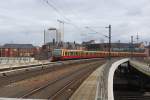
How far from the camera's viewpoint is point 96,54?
122m

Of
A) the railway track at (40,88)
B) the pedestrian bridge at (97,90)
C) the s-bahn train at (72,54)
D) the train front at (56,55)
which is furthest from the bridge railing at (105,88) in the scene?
the s-bahn train at (72,54)

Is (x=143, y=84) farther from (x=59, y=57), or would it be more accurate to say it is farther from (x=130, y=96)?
(x=59, y=57)

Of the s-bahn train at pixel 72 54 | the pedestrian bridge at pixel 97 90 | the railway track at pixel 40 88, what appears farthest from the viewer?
the s-bahn train at pixel 72 54

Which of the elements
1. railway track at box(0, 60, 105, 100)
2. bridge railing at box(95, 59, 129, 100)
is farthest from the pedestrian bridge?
railway track at box(0, 60, 105, 100)

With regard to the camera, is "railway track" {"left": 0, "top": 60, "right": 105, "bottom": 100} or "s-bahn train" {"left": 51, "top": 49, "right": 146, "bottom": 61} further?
"s-bahn train" {"left": 51, "top": 49, "right": 146, "bottom": 61}

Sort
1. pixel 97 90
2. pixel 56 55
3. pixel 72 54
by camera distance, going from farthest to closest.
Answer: pixel 72 54
pixel 56 55
pixel 97 90

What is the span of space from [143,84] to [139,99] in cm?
1807

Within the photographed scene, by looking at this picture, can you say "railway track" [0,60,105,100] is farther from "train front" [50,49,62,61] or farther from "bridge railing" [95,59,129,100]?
"train front" [50,49,62,61]

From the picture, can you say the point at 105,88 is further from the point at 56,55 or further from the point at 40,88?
the point at 56,55

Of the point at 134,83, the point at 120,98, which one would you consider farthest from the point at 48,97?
the point at 134,83

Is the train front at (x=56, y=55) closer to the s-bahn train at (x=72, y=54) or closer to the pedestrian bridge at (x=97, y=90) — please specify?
the s-bahn train at (x=72, y=54)

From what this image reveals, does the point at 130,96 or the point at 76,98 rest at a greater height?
the point at 76,98

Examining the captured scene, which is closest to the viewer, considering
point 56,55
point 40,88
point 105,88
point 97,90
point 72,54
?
point 97,90

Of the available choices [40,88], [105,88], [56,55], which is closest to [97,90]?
[105,88]
